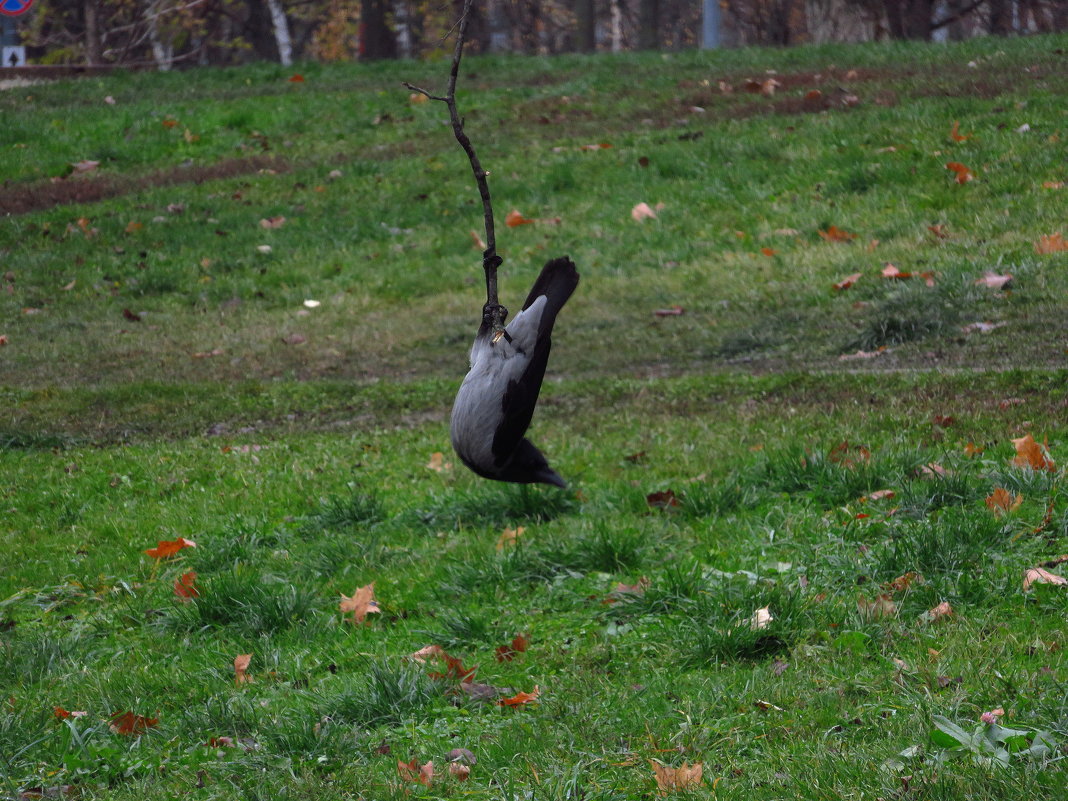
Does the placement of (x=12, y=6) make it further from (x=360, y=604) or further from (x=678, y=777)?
(x=678, y=777)

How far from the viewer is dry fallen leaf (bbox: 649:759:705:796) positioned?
124 inches

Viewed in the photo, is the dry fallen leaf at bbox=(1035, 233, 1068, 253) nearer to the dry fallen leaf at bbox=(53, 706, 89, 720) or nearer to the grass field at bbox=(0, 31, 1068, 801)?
the grass field at bbox=(0, 31, 1068, 801)

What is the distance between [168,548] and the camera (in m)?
5.73

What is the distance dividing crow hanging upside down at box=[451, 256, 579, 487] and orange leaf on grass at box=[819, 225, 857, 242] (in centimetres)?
780

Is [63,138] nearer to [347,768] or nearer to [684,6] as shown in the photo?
[347,768]

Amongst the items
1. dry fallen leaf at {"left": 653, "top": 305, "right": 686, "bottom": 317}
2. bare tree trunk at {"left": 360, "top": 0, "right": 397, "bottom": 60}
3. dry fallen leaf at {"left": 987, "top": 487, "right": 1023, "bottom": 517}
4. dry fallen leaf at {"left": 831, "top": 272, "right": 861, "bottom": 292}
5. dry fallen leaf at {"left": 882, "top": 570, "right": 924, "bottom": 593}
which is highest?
bare tree trunk at {"left": 360, "top": 0, "right": 397, "bottom": 60}

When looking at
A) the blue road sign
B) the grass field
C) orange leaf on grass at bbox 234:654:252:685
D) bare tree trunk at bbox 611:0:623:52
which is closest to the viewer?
the grass field

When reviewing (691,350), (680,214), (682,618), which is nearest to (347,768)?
(682,618)

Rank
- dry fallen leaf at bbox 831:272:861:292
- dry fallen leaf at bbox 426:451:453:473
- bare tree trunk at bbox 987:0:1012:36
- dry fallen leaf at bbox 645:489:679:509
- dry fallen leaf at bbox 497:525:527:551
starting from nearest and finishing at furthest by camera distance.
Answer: dry fallen leaf at bbox 497:525:527:551, dry fallen leaf at bbox 645:489:679:509, dry fallen leaf at bbox 426:451:453:473, dry fallen leaf at bbox 831:272:861:292, bare tree trunk at bbox 987:0:1012:36

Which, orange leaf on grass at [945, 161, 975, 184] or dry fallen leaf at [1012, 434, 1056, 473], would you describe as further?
orange leaf on grass at [945, 161, 975, 184]

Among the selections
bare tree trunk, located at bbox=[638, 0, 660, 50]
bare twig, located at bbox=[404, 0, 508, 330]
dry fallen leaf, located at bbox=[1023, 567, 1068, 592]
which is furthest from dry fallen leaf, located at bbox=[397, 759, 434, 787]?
bare tree trunk, located at bbox=[638, 0, 660, 50]

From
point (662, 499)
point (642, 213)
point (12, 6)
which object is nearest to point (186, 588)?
point (662, 499)

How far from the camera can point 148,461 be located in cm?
728

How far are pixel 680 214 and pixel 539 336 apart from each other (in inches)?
356
